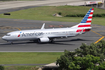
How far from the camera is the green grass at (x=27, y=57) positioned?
153ft

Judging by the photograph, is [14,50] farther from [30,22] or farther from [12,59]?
[30,22]

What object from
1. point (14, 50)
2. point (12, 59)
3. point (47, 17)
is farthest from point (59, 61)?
point (47, 17)

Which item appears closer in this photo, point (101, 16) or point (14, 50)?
point (14, 50)

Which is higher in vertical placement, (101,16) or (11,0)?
(11,0)

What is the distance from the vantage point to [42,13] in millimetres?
121062

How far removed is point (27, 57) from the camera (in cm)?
5044

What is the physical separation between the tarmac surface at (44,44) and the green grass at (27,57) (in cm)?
443

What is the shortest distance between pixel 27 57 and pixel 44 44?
52.3 feet

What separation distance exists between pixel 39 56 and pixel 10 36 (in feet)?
48.6

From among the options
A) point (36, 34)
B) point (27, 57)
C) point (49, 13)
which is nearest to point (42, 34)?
point (36, 34)

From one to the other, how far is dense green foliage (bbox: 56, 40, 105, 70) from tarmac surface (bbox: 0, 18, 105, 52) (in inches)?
805

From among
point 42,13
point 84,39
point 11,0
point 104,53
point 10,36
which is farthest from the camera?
point 11,0

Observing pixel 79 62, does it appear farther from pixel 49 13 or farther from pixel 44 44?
pixel 49 13

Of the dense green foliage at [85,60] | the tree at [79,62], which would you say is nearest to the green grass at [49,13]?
the dense green foliage at [85,60]
